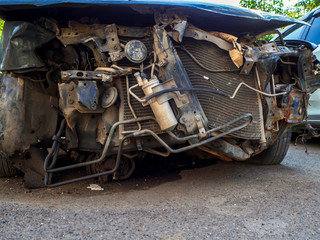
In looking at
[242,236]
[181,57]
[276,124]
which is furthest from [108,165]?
[276,124]

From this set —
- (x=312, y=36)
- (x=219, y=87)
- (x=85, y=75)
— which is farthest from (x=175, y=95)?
(x=312, y=36)

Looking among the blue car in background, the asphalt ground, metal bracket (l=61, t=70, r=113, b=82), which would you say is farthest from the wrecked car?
the blue car in background

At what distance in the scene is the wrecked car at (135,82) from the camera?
81.2 inches

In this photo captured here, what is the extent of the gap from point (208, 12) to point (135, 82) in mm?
773

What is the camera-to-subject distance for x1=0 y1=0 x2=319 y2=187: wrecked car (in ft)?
6.77

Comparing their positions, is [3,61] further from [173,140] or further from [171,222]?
[171,222]

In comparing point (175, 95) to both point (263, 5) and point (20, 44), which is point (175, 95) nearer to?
point (20, 44)

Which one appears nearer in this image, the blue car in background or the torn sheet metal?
the torn sheet metal

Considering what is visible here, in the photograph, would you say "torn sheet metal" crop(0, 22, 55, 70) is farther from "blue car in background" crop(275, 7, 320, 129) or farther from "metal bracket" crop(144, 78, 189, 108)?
"blue car in background" crop(275, 7, 320, 129)

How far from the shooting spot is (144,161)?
333 centimetres

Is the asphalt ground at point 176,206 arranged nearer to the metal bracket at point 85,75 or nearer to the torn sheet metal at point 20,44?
the metal bracket at point 85,75

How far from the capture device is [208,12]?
2.10 metres

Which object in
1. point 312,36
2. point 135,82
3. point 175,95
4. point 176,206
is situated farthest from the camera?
point 312,36

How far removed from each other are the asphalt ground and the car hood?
1381 millimetres
